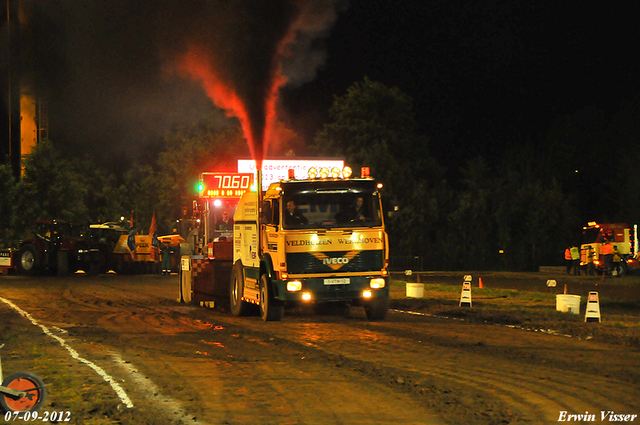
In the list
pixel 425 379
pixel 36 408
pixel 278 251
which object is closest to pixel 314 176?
pixel 278 251

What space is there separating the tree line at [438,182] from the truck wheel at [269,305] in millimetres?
39711

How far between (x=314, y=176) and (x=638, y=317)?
849cm

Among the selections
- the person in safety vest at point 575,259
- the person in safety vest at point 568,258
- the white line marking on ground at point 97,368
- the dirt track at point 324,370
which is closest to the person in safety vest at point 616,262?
the person in safety vest at point 575,259

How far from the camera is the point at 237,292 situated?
65.2ft

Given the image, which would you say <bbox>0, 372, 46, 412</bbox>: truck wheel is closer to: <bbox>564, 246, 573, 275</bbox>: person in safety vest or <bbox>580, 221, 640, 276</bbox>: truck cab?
<bbox>580, 221, 640, 276</bbox>: truck cab

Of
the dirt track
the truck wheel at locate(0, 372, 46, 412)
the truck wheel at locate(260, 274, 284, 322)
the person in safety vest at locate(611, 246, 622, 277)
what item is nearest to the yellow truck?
the truck wheel at locate(260, 274, 284, 322)

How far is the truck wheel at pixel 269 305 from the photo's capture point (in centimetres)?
1786

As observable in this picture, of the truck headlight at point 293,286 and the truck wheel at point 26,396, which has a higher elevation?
the truck headlight at point 293,286

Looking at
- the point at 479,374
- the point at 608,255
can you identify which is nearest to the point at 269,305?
the point at 479,374

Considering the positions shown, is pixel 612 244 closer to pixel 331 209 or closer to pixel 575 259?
pixel 575 259

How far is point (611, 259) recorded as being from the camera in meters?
39.2

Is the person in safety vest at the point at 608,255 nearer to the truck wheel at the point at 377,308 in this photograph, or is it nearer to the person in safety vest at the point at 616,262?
the person in safety vest at the point at 616,262

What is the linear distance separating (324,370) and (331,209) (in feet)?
22.5

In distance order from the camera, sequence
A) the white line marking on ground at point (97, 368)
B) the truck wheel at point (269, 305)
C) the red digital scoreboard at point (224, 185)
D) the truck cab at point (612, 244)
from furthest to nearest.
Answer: the truck cab at point (612, 244), the red digital scoreboard at point (224, 185), the truck wheel at point (269, 305), the white line marking on ground at point (97, 368)
